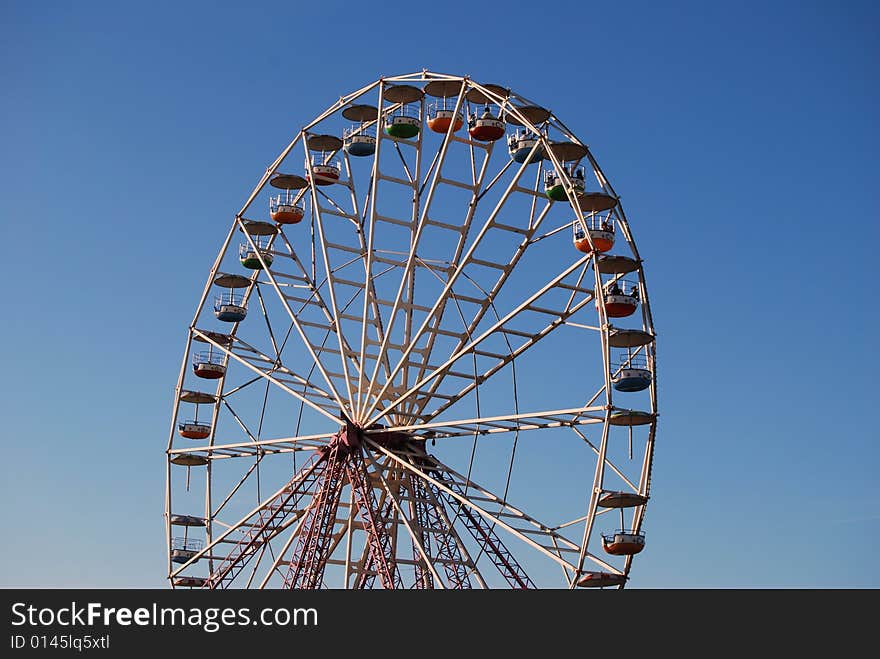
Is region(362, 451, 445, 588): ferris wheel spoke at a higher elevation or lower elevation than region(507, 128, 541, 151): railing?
lower

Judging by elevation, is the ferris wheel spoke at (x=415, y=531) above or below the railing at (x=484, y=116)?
below

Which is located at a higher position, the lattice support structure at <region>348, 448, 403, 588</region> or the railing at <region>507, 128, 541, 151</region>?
the railing at <region>507, 128, 541, 151</region>

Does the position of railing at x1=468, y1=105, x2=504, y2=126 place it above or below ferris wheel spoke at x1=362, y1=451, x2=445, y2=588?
above

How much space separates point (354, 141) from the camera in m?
47.4

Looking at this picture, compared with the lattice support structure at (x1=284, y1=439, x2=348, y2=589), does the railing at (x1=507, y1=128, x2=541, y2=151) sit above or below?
above

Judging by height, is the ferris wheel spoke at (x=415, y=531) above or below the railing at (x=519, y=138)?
below

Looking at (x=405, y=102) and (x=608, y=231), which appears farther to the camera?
(x=405, y=102)

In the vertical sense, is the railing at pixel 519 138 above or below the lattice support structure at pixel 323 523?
above
